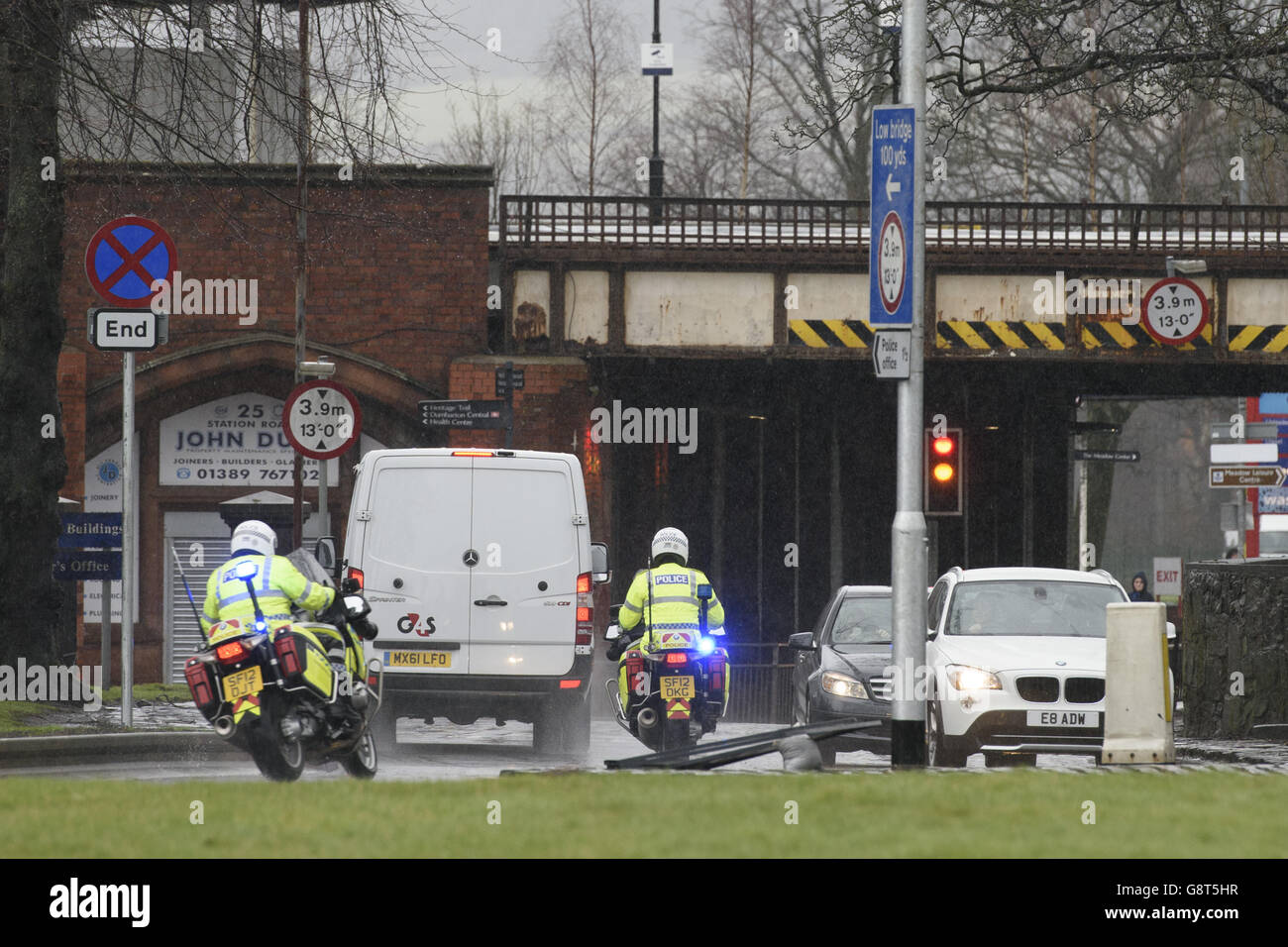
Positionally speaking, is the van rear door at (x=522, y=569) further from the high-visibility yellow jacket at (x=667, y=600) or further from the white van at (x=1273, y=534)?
the white van at (x=1273, y=534)

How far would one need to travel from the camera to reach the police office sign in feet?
89.4

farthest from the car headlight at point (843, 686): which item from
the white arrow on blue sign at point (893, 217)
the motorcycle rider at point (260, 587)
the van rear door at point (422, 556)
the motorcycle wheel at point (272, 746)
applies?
the motorcycle wheel at point (272, 746)

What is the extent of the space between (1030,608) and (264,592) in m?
6.77

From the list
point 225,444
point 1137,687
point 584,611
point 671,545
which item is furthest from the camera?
point 225,444

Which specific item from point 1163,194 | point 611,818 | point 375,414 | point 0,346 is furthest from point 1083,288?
point 1163,194

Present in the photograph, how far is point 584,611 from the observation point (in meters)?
15.3

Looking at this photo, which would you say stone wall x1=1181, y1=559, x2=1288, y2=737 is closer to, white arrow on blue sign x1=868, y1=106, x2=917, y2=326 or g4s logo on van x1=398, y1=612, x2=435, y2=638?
white arrow on blue sign x1=868, y1=106, x2=917, y2=326

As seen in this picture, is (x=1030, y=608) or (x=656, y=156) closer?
(x=1030, y=608)

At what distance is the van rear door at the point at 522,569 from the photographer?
15125 millimetres

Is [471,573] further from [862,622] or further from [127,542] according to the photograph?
[862,622]

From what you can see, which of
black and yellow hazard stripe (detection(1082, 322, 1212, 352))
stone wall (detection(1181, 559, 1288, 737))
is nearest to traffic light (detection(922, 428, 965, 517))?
stone wall (detection(1181, 559, 1288, 737))

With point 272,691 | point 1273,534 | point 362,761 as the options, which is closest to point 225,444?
point 362,761

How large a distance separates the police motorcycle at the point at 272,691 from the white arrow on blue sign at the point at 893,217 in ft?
12.2
